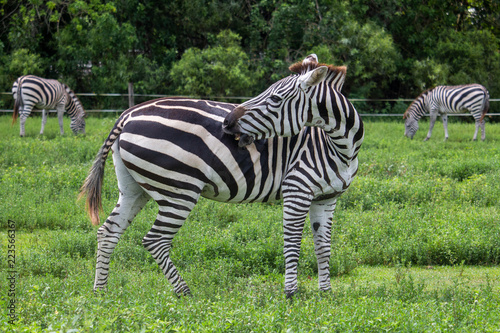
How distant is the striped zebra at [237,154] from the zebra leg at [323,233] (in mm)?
182

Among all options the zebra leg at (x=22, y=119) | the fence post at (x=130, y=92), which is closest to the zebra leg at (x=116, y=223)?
the zebra leg at (x=22, y=119)

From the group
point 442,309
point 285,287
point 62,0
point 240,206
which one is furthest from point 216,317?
point 62,0

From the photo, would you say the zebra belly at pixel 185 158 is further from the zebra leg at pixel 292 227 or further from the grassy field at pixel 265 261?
the grassy field at pixel 265 261

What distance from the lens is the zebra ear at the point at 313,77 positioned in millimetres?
4730

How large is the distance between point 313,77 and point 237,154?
1015 mm

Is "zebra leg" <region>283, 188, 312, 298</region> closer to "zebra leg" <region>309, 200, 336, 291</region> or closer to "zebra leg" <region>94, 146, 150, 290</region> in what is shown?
"zebra leg" <region>309, 200, 336, 291</region>

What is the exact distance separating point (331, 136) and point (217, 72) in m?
14.9

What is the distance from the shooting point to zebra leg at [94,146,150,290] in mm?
5137

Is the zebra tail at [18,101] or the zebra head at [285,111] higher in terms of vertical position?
the zebra head at [285,111]

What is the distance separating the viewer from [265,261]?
257 inches

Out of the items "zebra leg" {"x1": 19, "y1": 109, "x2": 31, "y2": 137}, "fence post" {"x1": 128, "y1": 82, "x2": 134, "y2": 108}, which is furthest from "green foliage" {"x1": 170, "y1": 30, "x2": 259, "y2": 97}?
"zebra leg" {"x1": 19, "y1": 109, "x2": 31, "y2": 137}

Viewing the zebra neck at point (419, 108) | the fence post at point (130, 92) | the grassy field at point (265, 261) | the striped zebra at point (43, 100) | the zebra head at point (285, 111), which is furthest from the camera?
the fence post at point (130, 92)

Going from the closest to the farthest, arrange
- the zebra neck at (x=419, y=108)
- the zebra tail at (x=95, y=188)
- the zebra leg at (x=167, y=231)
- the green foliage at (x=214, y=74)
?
1. the zebra leg at (x=167, y=231)
2. the zebra tail at (x=95, y=188)
3. the zebra neck at (x=419, y=108)
4. the green foliage at (x=214, y=74)

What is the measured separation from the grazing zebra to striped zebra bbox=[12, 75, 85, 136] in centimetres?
1042
